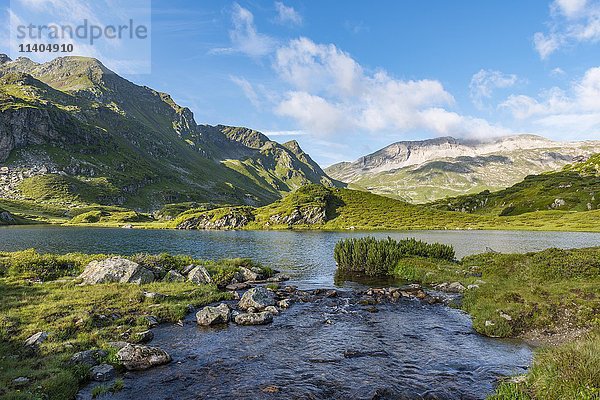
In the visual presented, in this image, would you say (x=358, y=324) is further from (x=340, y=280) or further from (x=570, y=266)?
(x=570, y=266)

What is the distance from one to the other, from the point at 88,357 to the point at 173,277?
73.6 ft

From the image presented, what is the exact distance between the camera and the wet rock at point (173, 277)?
4077 cm

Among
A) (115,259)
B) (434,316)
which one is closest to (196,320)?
(115,259)

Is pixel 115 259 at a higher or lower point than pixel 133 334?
higher

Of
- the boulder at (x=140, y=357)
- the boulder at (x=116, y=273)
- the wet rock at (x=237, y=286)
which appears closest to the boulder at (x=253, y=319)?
the boulder at (x=140, y=357)

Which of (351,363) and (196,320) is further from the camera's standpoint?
(196,320)

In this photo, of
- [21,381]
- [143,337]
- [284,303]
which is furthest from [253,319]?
[21,381]

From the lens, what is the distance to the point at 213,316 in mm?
27688

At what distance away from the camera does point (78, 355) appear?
63.1 feet

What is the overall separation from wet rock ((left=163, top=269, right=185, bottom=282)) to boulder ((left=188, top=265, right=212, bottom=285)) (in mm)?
1066

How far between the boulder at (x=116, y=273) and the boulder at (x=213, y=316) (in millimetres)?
13376

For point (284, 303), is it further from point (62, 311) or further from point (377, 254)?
point (377, 254)

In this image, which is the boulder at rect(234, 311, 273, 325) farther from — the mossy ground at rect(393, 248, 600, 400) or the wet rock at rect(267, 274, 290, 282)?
the wet rock at rect(267, 274, 290, 282)

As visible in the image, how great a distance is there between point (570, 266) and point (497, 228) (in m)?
172
